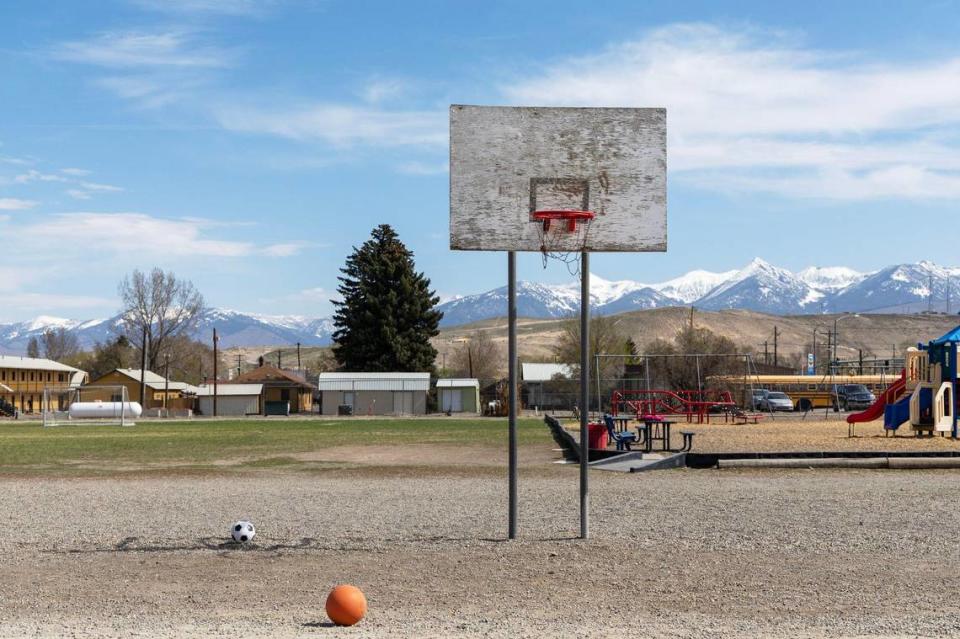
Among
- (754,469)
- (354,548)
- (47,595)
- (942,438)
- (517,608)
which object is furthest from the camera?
(942,438)

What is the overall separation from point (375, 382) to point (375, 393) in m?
0.80

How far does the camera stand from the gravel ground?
8273 millimetres

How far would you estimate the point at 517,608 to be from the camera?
28.7ft

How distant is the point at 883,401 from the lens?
35.7m

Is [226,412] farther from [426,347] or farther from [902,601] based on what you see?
[902,601]

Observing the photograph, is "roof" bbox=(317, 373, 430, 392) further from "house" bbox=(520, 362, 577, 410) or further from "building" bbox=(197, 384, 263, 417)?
"building" bbox=(197, 384, 263, 417)

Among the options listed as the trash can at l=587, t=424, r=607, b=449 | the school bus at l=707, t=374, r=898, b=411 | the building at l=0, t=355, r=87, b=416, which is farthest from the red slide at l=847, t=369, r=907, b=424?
the building at l=0, t=355, r=87, b=416

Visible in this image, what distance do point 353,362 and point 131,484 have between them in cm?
6748

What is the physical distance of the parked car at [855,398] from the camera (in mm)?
67125

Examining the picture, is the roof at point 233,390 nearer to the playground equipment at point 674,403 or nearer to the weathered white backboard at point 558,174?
the playground equipment at point 674,403

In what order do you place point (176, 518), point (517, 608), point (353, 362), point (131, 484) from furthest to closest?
point (353, 362), point (131, 484), point (176, 518), point (517, 608)

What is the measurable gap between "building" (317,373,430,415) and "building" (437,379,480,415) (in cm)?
452

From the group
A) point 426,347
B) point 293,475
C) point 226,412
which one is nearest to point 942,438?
point 293,475

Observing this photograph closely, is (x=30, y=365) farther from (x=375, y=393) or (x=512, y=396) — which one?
(x=512, y=396)
